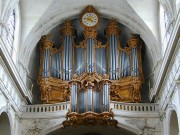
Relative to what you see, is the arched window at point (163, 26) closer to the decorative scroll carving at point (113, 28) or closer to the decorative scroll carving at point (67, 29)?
the decorative scroll carving at point (113, 28)

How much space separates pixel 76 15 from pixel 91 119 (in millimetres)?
6442

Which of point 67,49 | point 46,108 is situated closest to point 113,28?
point 67,49

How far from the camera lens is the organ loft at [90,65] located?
19141mm

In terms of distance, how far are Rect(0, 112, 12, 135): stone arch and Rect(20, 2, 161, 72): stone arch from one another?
3105 mm

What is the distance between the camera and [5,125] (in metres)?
18.0

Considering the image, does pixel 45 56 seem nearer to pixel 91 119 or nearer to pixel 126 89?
pixel 126 89

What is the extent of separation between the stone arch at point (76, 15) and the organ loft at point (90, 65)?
353 millimetres

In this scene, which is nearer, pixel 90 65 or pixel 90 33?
pixel 90 65

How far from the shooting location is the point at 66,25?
22188 mm

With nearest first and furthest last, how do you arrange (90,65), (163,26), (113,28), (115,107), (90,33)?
(115,107) < (163,26) < (90,65) < (90,33) < (113,28)

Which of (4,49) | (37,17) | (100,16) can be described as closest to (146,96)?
(100,16)

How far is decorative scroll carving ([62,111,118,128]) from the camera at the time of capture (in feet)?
59.1

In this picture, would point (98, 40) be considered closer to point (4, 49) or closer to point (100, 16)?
point (100, 16)

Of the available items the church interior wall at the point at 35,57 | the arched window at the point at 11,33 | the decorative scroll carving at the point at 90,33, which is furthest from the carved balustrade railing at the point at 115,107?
the decorative scroll carving at the point at 90,33
